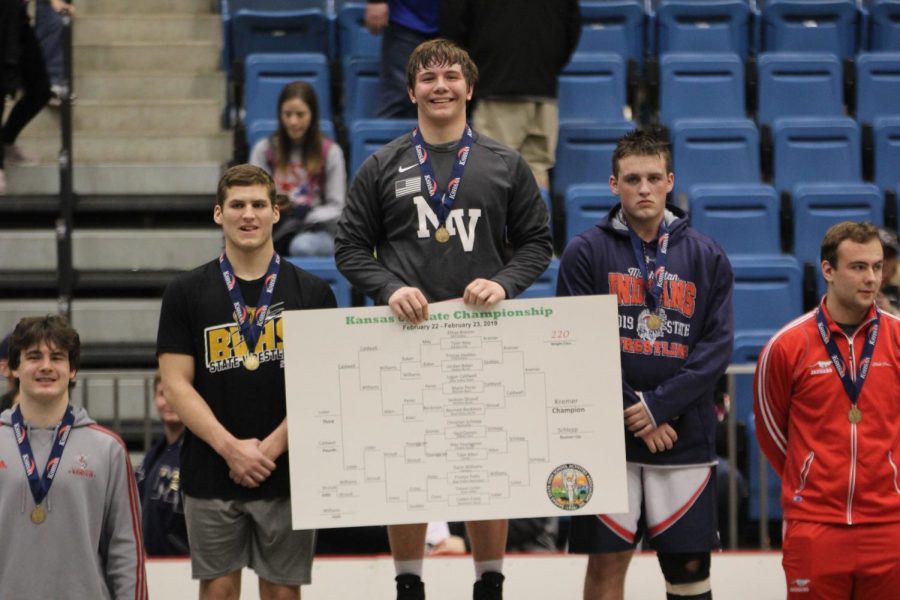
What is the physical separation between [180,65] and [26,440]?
519 centimetres

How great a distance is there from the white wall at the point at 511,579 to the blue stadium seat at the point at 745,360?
89 centimetres

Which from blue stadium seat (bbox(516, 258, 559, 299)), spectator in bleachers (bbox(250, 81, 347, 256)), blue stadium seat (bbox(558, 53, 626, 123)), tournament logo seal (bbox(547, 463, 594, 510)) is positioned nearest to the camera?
tournament logo seal (bbox(547, 463, 594, 510))

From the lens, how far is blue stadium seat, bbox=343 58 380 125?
8445 mm

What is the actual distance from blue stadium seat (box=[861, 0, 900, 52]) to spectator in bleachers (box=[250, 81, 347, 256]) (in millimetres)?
3992

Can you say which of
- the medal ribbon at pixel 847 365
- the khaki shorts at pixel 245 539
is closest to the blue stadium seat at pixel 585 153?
the medal ribbon at pixel 847 365

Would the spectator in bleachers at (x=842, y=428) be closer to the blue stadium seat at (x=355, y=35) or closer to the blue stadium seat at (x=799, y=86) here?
the blue stadium seat at (x=799, y=86)

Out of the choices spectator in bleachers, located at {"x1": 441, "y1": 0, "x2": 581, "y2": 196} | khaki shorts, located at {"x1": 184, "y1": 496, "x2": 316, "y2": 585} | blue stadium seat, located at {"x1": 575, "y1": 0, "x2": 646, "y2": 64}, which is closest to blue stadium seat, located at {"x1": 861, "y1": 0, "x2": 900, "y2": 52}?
blue stadium seat, located at {"x1": 575, "y1": 0, "x2": 646, "y2": 64}

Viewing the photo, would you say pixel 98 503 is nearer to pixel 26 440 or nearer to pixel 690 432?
pixel 26 440

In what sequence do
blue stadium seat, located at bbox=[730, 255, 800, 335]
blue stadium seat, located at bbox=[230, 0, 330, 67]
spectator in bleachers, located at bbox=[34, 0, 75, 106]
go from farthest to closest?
spectator in bleachers, located at bbox=[34, 0, 75, 106] → blue stadium seat, located at bbox=[230, 0, 330, 67] → blue stadium seat, located at bbox=[730, 255, 800, 335]

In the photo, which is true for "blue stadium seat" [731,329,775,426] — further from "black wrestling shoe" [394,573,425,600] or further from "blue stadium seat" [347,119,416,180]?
"blue stadium seat" [347,119,416,180]

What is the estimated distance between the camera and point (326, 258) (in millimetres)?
6980

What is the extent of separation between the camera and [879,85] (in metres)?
8.57

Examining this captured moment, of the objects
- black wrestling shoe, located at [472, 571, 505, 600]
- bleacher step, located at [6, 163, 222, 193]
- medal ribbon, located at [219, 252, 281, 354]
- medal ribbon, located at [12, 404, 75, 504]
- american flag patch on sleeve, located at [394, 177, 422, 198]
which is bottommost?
black wrestling shoe, located at [472, 571, 505, 600]

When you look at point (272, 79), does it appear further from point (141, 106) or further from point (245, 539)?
point (245, 539)
